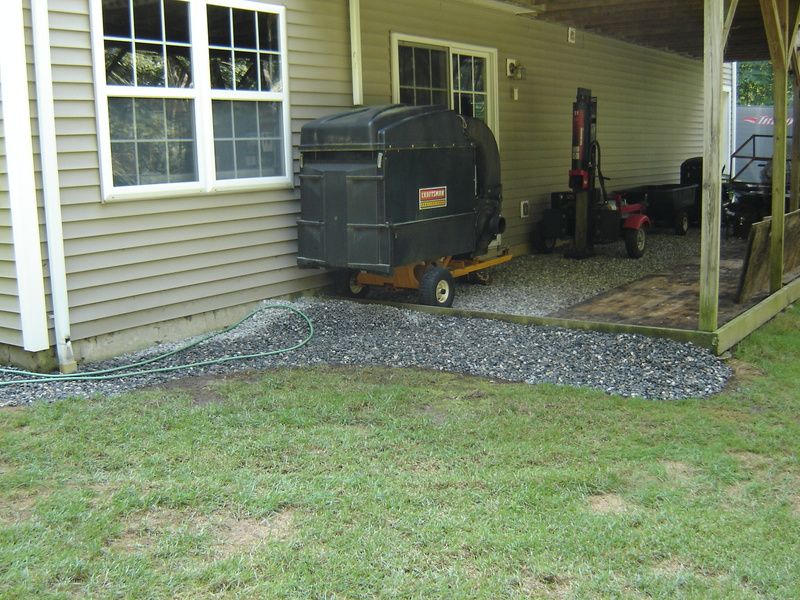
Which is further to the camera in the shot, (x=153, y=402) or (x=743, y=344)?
(x=743, y=344)

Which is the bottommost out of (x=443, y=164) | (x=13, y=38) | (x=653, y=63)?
(x=443, y=164)

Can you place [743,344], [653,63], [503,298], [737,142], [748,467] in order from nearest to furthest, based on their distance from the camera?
[748,467] → [743,344] → [503,298] → [653,63] → [737,142]

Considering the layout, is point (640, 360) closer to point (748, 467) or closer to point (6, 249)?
point (748, 467)

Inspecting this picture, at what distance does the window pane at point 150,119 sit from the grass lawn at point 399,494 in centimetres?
200

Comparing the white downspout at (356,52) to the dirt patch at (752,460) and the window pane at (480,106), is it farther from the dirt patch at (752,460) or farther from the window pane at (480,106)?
the dirt patch at (752,460)

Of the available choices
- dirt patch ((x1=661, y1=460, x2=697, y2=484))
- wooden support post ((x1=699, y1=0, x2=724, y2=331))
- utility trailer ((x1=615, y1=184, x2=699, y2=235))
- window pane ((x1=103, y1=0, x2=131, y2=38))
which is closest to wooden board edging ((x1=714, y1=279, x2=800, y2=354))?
wooden support post ((x1=699, y1=0, x2=724, y2=331))

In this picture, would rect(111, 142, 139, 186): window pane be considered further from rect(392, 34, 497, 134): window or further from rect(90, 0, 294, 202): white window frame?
rect(392, 34, 497, 134): window

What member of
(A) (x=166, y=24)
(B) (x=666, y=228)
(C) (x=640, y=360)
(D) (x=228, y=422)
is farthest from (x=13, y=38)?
(B) (x=666, y=228)

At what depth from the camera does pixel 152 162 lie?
618 centimetres

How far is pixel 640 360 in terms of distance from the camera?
5.84 meters

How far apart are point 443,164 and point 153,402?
349 centimetres

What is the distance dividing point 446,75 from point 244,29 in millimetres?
Answer: 3230

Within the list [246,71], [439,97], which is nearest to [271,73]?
[246,71]

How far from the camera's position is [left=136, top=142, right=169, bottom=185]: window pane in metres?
6.11
